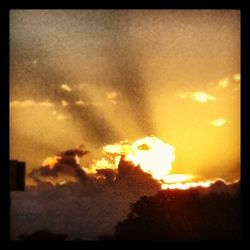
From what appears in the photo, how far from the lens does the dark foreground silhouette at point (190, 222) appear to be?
102 inches

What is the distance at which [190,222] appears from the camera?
264 centimetres

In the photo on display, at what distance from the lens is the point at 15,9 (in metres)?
2.58

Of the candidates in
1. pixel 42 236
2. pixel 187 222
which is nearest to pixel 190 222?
pixel 187 222

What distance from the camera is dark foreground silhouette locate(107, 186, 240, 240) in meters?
2.59

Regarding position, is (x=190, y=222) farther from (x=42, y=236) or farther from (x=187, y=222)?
(x=42, y=236)
